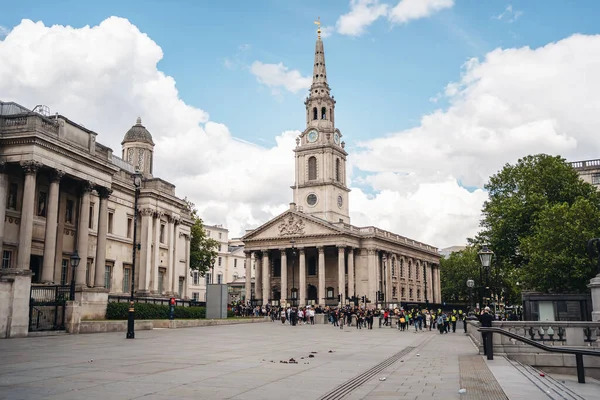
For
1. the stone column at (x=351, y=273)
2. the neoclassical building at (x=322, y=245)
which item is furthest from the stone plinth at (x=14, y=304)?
the stone column at (x=351, y=273)

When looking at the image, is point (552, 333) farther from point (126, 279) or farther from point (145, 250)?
point (126, 279)

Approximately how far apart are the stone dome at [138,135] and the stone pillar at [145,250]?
32.9ft

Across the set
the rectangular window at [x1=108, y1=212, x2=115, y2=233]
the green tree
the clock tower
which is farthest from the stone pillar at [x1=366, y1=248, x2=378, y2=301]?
the rectangular window at [x1=108, y1=212, x2=115, y2=233]

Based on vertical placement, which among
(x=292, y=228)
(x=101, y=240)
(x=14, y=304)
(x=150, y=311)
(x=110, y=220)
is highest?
(x=292, y=228)

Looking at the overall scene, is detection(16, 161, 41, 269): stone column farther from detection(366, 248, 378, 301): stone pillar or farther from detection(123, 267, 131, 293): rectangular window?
detection(366, 248, 378, 301): stone pillar

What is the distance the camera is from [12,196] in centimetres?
3228

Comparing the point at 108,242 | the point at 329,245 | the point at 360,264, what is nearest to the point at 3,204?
the point at 108,242

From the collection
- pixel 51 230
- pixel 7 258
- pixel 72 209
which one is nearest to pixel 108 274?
pixel 72 209

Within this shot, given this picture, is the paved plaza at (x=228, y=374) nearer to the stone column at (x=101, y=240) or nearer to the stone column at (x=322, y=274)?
the stone column at (x=101, y=240)

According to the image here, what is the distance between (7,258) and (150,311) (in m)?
8.50

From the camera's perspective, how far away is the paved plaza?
32.7 feet

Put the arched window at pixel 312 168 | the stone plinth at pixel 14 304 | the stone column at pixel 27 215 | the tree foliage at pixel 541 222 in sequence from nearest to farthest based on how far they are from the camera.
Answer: the stone plinth at pixel 14 304 → the stone column at pixel 27 215 → the tree foliage at pixel 541 222 → the arched window at pixel 312 168

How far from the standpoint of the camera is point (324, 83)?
93.6m

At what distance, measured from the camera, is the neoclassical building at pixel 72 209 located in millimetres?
30234
